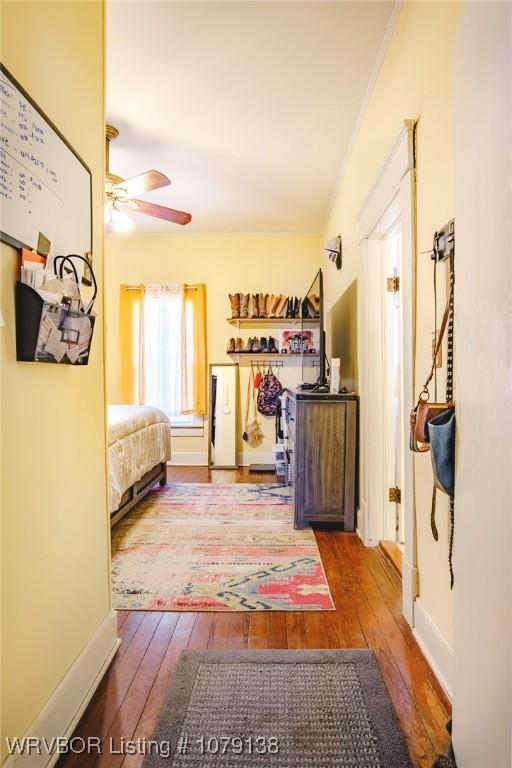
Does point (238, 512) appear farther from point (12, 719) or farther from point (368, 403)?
point (12, 719)

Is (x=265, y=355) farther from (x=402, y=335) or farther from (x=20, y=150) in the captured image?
(x=20, y=150)

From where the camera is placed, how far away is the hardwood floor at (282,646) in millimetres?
1174

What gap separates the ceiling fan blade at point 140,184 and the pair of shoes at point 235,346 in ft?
7.29

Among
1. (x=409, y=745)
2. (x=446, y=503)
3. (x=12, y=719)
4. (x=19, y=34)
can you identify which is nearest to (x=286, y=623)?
(x=409, y=745)

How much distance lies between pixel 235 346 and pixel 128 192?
2282 millimetres

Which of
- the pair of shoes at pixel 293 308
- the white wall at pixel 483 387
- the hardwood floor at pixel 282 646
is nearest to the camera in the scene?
the white wall at pixel 483 387

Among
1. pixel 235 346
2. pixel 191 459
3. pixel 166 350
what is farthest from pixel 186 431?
pixel 235 346

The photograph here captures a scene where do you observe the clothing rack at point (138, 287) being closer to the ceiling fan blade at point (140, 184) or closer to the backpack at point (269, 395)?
the backpack at point (269, 395)

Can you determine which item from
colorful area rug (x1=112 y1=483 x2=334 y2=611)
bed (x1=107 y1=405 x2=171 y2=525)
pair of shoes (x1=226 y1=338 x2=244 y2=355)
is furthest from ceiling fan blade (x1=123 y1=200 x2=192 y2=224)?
colorful area rug (x1=112 y1=483 x2=334 y2=611)

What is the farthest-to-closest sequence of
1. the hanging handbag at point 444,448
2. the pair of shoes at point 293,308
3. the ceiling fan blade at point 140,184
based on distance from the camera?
the pair of shoes at point 293,308 → the ceiling fan blade at point 140,184 → the hanging handbag at point 444,448

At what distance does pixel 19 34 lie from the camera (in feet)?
3.11

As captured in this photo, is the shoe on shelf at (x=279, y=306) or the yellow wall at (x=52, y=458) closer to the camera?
the yellow wall at (x=52, y=458)

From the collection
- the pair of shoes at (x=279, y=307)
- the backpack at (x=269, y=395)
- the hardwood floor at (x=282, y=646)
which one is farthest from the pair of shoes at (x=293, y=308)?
the hardwood floor at (x=282, y=646)

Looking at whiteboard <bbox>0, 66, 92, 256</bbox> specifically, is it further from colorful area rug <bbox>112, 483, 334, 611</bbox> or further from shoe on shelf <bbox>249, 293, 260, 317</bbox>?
shoe on shelf <bbox>249, 293, 260, 317</bbox>
